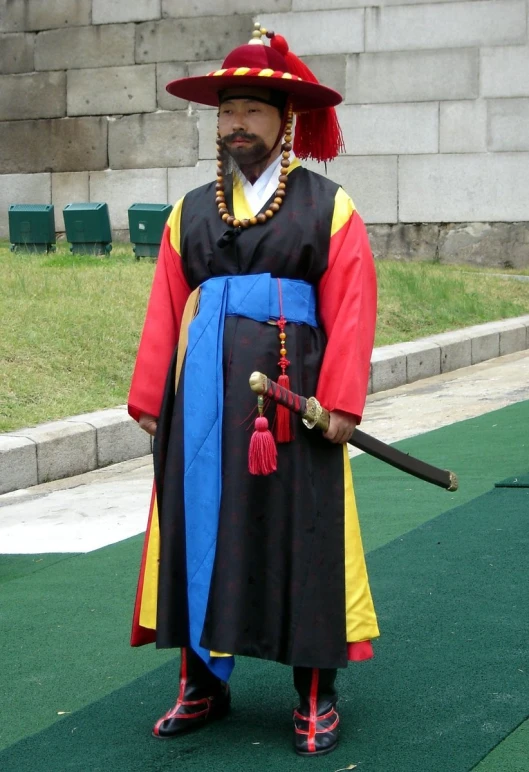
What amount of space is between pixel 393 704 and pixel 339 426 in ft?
2.72

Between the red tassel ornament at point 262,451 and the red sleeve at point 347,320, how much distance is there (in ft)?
0.62

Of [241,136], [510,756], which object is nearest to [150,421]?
[241,136]

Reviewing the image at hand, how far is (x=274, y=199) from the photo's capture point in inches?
128

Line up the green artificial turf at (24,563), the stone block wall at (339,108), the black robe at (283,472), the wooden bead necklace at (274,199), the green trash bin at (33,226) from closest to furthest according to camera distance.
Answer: the black robe at (283,472) < the wooden bead necklace at (274,199) < the green artificial turf at (24,563) < the green trash bin at (33,226) < the stone block wall at (339,108)

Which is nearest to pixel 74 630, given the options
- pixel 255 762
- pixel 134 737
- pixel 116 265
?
pixel 134 737

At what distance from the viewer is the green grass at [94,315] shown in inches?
311

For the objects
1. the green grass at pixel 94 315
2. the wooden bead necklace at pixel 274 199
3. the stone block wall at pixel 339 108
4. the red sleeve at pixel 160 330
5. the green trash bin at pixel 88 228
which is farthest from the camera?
the stone block wall at pixel 339 108

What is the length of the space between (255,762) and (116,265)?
926cm

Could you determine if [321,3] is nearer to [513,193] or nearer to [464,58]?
[464,58]

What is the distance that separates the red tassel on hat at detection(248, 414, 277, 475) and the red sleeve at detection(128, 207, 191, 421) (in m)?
0.40

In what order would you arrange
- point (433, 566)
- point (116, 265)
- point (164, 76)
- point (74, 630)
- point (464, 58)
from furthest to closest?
point (164, 76) < point (464, 58) < point (116, 265) < point (433, 566) < point (74, 630)

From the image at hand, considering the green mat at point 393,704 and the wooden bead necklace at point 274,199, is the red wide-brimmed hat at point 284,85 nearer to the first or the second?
the wooden bead necklace at point 274,199

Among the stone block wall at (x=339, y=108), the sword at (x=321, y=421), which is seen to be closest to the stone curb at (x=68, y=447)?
the sword at (x=321, y=421)

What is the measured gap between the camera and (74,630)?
4266 mm
